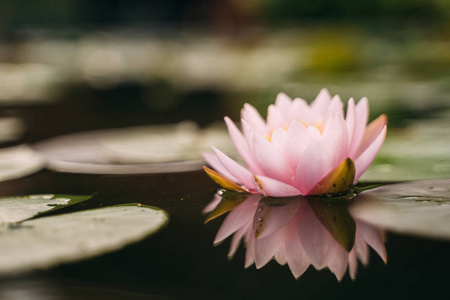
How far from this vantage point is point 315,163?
98 cm

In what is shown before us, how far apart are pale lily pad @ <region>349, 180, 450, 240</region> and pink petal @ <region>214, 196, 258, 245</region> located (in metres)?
0.19

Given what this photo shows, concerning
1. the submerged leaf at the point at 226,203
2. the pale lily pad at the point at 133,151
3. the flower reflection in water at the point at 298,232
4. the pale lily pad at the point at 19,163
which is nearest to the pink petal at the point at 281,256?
the flower reflection in water at the point at 298,232

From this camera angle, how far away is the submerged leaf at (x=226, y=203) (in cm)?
103

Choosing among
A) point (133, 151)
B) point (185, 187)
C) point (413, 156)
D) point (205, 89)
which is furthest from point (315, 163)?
point (205, 89)

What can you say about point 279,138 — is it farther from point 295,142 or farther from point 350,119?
point 350,119

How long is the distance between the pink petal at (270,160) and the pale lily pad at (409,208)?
14 centimetres

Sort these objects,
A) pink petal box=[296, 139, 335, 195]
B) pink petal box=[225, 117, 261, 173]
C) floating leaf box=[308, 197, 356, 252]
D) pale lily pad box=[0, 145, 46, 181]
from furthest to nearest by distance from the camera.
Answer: pale lily pad box=[0, 145, 46, 181] → pink petal box=[225, 117, 261, 173] → pink petal box=[296, 139, 335, 195] → floating leaf box=[308, 197, 356, 252]

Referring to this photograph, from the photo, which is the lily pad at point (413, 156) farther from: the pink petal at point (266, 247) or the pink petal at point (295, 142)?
the pink petal at point (266, 247)

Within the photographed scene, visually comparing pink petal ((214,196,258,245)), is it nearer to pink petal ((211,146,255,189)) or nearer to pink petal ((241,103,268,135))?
pink petal ((211,146,255,189))

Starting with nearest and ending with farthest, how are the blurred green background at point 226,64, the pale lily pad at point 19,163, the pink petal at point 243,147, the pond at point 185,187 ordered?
1. the pond at point 185,187
2. the pink petal at point 243,147
3. the pale lily pad at point 19,163
4. the blurred green background at point 226,64

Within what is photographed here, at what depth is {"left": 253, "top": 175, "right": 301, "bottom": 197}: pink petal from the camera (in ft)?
3.28

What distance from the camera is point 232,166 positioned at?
104cm

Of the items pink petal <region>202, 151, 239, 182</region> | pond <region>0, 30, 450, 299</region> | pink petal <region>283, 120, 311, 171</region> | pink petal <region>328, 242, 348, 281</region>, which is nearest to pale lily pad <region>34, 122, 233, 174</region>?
pond <region>0, 30, 450, 299</region>

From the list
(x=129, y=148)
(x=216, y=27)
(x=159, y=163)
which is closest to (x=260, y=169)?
(x=159, y=163)
